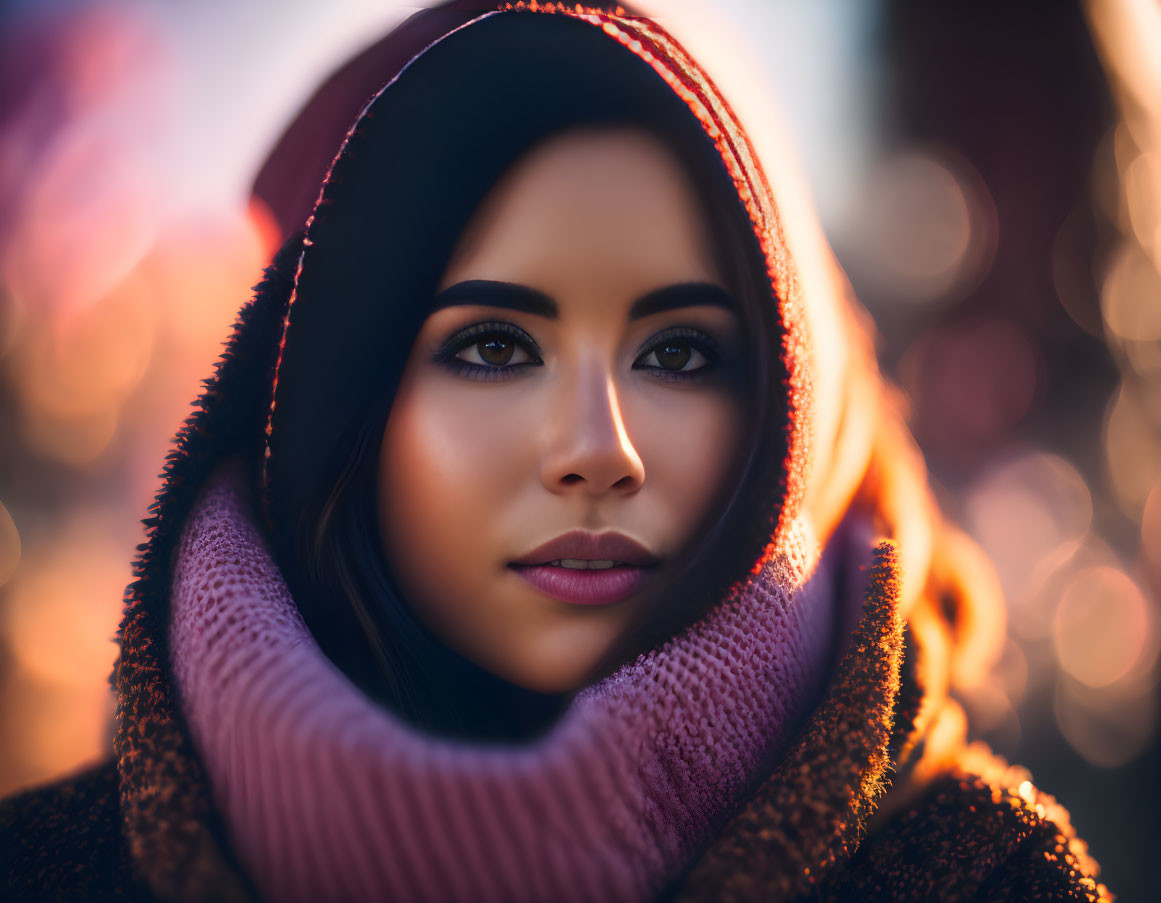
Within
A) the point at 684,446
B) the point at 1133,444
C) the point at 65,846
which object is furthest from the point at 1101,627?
the point at 65,846

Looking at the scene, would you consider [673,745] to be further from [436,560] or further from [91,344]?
[91,344]

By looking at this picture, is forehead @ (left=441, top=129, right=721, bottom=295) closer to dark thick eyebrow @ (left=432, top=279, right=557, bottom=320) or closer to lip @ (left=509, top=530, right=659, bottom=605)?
dark thick eyebrow @ (left=432, top=279, right=557, bottom=320)

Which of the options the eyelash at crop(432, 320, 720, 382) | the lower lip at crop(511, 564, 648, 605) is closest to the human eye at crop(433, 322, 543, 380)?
the eyelash at crop(432, 320, 720, 382)

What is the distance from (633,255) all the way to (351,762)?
563 millimetres

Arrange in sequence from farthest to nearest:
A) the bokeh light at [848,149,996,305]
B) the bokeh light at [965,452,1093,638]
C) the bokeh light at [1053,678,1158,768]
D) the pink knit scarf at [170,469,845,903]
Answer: the bokeh light at [848,149,996,305], the bokeh light at [965,452,1093,638], the bokeh light at [1053,678,1158,768], the pink knit scarf at [170,469,845,903]

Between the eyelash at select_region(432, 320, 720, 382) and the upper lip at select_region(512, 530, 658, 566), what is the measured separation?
7.6 inches

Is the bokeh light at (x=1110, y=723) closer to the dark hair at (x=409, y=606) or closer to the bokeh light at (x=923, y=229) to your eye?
the bokeh light at (x=923, y=229)

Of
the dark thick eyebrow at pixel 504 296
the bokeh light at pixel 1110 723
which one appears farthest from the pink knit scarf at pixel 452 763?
the bokeh light at pixel 1110 723

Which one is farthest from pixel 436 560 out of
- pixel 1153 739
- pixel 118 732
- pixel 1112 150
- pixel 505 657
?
pixel 1112 150

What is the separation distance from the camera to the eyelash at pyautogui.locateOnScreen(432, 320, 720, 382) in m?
0.75

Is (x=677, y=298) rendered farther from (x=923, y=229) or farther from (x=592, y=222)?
(x=923, y=229)

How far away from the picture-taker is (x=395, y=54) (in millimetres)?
825

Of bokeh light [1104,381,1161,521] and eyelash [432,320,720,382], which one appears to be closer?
eyelash [432,320,720,382]

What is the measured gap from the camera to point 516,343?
76cm
